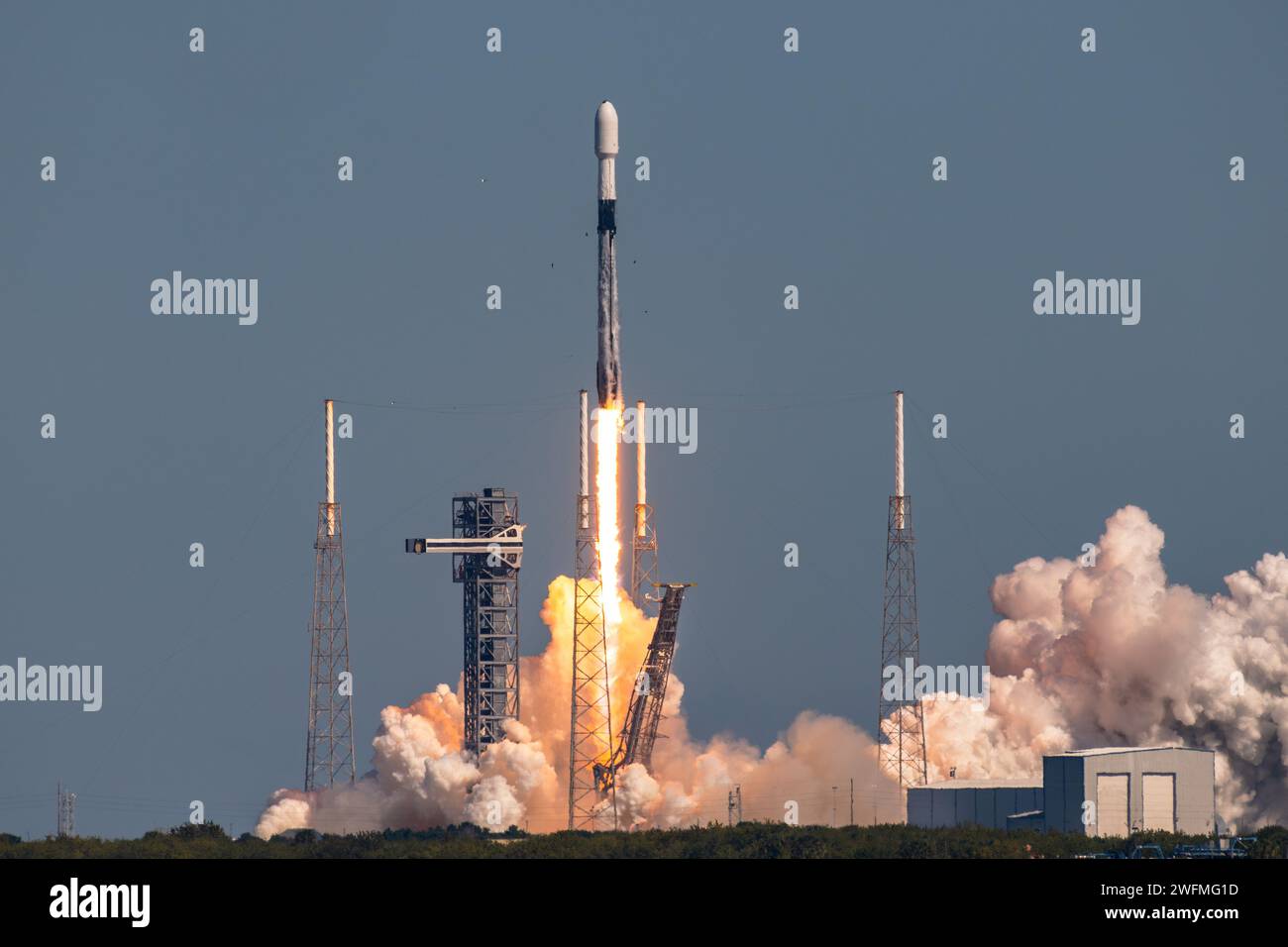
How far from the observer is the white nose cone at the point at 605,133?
137500 millimetres

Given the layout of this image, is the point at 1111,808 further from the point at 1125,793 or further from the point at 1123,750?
the point at 1123,750

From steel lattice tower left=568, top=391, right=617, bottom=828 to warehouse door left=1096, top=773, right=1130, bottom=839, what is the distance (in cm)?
1701

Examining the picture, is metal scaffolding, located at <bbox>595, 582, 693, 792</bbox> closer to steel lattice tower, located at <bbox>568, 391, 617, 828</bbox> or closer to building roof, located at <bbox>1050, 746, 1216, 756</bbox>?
steel lattice tower, located at <bbox>568, 391, 617, 828</bbox>

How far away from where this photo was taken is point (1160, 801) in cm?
13612

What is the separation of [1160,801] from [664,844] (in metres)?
18.3

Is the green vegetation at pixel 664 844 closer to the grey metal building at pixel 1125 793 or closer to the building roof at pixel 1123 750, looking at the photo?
the grey metal building at pixel 1125 793

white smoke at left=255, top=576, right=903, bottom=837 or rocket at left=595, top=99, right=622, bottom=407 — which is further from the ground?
rocket at left=595, top=99, right=622, bottom=407

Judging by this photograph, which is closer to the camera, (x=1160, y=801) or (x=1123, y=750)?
(x=1160, y=801)

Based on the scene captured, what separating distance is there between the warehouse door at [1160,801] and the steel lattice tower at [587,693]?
18.8 meters

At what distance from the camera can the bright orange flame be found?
138 m

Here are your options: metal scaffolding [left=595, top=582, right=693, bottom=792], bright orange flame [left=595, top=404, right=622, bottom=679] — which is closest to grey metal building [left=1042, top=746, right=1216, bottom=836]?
metal scaffolding [left=595, top=582, right=693, bottom=792]

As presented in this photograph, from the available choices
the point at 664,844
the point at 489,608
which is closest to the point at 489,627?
the point at 489,608
